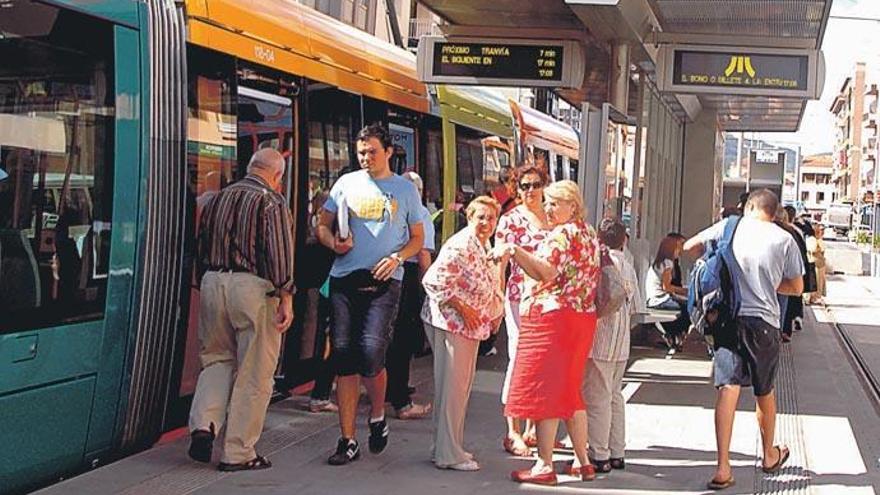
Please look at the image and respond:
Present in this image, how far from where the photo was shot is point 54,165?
6027mm

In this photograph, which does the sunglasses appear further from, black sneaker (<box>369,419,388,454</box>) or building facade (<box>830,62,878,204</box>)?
building facade (<box>830,62,878,204</box>)

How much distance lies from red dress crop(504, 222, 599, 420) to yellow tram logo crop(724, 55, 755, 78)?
16.2 feet

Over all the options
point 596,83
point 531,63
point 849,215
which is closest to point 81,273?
point 531,63

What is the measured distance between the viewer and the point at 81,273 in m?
6.24

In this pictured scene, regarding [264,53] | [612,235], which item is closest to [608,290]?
[612,235]

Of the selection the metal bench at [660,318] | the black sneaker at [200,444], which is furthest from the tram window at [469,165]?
the black sneaker at [200,444]

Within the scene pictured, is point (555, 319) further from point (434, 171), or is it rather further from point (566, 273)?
point (434, 171)

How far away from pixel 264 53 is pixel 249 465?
9.44 feet

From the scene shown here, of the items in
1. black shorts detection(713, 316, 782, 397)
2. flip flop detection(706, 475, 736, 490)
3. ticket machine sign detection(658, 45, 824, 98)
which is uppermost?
ticket machine sign detection(658, 45, 824, 98)

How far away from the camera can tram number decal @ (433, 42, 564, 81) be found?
11297mm

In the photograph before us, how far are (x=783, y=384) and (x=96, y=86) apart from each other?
7.68m

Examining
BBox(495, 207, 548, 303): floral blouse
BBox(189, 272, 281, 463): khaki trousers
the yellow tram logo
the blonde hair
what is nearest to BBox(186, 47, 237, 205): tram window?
BBox(189, 272, 281, 463): khaki trousers

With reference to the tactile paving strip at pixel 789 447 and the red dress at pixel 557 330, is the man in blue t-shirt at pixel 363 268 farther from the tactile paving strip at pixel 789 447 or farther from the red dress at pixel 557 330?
the tactile paving strip at pixel 789 447

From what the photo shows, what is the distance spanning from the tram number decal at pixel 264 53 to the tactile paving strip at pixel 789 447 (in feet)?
13.6
